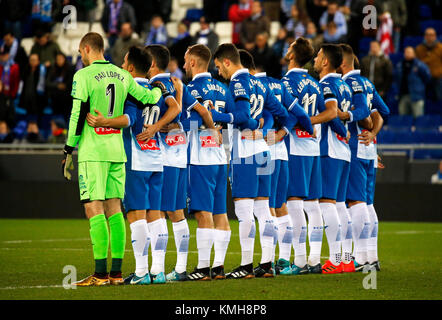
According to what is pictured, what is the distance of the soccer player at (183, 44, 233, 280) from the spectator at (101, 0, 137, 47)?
12.0 meters

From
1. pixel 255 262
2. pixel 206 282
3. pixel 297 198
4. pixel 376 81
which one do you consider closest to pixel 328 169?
pixel 297 198

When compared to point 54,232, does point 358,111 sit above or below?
above

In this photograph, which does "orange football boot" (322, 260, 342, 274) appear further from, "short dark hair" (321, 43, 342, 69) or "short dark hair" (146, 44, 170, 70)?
"short dark hair" (146, 44, 170, 70)

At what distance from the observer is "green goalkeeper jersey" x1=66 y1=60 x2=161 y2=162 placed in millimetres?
8344

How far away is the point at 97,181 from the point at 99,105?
2.43 ft

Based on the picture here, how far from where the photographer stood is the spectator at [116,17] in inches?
834

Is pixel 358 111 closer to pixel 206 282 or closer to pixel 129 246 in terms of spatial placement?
pixel 206 282

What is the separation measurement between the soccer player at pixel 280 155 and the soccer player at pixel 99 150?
73.5 inches

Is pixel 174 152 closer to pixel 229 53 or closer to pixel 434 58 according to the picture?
pixel 229 53

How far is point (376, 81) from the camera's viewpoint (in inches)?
738

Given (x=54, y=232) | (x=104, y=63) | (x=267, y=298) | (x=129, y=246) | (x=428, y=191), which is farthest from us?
(x=428, y=191)

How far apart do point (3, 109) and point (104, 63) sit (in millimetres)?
11920

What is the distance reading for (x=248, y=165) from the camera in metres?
9.48

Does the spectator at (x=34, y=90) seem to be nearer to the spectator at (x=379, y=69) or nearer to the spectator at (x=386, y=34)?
the spectator at (x=379, y=69)
